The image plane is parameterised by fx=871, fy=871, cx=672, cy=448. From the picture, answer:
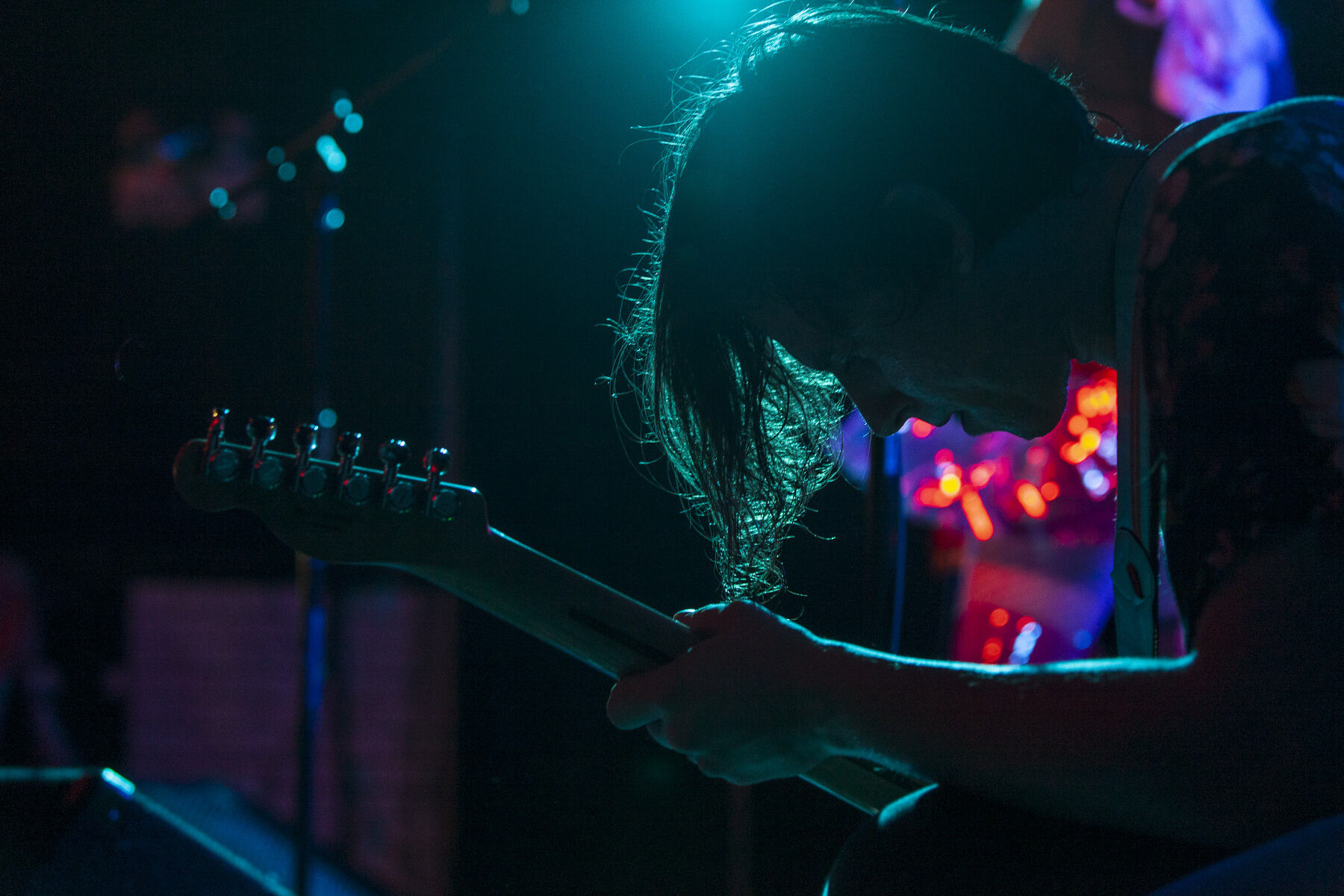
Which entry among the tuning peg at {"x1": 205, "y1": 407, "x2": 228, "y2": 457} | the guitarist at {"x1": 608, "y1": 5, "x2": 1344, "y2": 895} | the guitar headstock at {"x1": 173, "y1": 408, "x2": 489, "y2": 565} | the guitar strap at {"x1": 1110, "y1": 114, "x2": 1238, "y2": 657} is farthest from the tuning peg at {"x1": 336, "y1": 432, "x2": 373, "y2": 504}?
the guitar strap at {"x1": 1110, "y1": 114, "x2": 1238, "y2": 657}

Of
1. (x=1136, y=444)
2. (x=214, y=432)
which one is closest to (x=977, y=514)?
(x=1136, y=444)

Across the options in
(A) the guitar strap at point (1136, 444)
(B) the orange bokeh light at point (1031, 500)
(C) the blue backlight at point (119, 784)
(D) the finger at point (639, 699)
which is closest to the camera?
(A) the guitar strap at point (1136, 444)

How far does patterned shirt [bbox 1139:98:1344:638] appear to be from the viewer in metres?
0.44

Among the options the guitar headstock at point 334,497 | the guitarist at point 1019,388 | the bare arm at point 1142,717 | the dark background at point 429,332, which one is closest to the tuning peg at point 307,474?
the guitar headstock at point 334,497

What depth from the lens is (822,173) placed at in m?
0.69

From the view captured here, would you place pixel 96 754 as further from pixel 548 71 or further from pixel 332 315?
pixel 548 71

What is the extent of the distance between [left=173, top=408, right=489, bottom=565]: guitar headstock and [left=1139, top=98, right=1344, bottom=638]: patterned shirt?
24.5 inches

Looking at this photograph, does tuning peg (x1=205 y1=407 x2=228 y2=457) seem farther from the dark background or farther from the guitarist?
the dark background

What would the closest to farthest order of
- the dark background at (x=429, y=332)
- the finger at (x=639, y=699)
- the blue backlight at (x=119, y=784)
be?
the finger at (x=639, y=699), the blue backlight at (x=119, y=784), the dark background at (x=429, y=332)

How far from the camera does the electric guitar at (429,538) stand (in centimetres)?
85

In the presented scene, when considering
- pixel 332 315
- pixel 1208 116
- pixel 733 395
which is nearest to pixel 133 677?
pixel 332 315

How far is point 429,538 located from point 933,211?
56 centimetres

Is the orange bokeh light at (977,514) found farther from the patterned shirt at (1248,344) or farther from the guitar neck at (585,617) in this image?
the patterned shirt at (1248,344)

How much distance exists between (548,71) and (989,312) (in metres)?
1.68
